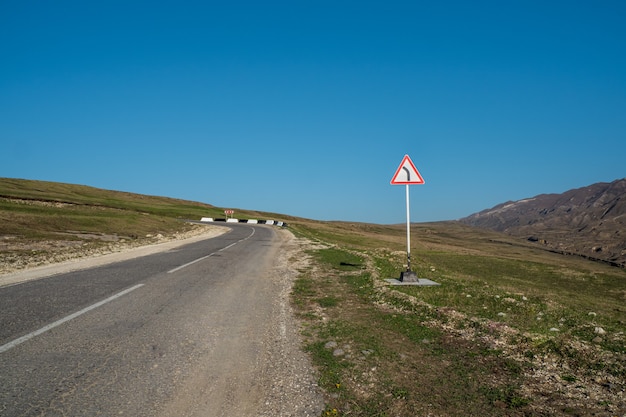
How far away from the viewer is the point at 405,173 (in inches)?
497

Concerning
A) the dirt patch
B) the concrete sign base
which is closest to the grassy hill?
the concrete sign base

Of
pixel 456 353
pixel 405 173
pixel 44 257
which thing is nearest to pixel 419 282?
pixel 405 173

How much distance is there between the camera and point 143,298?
9.73m

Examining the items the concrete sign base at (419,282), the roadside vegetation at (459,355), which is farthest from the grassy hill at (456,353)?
Result: the concrete sign base at (419,282)

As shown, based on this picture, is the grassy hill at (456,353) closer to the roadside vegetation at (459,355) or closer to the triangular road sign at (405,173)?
the roadside vegetation at (459,355)

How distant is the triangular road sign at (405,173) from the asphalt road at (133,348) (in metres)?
5.30

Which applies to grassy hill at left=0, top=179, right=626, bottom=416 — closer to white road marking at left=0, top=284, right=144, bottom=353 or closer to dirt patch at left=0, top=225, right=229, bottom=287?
white road marking at left=0, top=284, right=144, bottom=353

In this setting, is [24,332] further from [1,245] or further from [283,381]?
[1,245]

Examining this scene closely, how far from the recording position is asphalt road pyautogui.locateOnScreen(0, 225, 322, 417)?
4.40m

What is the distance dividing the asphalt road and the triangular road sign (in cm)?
530

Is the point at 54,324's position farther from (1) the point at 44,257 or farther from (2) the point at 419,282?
(1) the point at 44,257

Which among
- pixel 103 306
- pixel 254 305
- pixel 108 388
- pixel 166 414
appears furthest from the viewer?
pixel 254 305

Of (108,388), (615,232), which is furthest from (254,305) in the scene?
(615,232)

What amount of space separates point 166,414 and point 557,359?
5.40 metres
